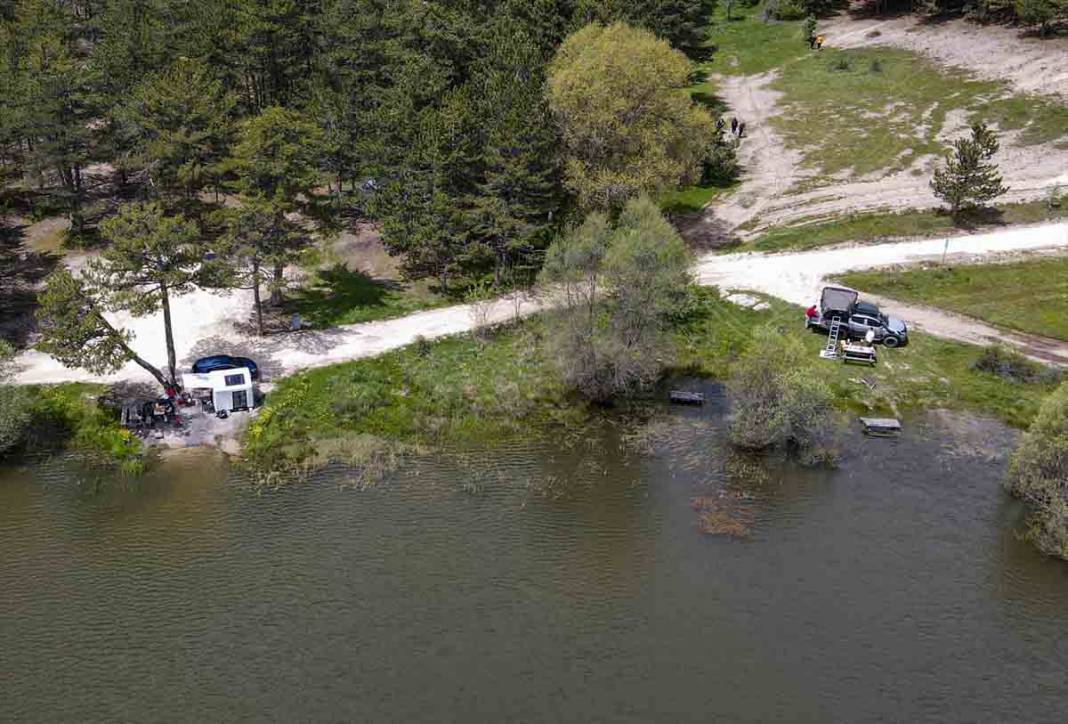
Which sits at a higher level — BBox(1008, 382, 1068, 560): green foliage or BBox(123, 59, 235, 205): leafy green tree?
BBox(123, 59, 235, 205): leafy green tree

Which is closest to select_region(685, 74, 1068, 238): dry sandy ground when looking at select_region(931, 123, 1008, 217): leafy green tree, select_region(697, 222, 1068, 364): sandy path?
select_region(931, 123, 1008, 217): leafy green tree

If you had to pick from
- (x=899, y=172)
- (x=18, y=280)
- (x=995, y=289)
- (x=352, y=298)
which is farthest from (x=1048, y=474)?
(x=18, y=280)

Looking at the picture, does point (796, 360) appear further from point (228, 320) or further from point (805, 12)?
point (805, 12)

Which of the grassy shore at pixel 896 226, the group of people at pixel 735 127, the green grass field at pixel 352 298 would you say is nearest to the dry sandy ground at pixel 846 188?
the grassy shore at pixel 896 226

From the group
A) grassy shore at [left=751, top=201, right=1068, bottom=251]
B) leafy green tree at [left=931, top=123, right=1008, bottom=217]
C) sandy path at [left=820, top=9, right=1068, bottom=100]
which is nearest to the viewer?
leafy green tree at [left=931, top=123, right=1008, bottom=217]

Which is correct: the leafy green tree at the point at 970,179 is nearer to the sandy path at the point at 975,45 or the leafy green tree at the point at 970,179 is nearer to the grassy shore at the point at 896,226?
the grassy shore at the point at 896,226

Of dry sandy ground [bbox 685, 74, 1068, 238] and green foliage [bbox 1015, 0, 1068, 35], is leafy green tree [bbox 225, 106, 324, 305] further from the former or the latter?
green foliage [bbox 1015, 0, 1068, 35]

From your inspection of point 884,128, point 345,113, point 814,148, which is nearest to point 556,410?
point 345,113

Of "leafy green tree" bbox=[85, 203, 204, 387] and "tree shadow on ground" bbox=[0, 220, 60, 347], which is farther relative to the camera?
"tree shadow on ground" bbox=[0, 220, 60, 347]
